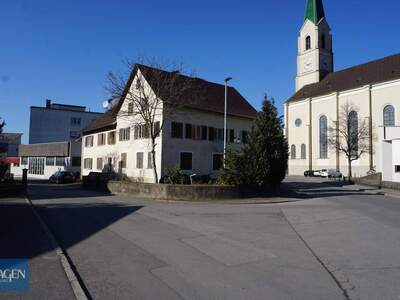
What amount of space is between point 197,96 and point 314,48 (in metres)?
54.1

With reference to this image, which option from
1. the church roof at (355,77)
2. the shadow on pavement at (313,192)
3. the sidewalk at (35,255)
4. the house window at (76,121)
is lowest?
the sidewalk at (35,255)

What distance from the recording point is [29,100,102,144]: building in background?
76.5 metres

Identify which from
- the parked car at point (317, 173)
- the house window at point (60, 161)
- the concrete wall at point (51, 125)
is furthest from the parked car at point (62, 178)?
the parked car at point (317, 173)

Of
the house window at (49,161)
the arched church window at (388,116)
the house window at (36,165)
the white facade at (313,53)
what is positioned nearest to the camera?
the arched church window at (388,116)

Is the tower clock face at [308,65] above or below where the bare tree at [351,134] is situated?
above

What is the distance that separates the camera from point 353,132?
62500 mm

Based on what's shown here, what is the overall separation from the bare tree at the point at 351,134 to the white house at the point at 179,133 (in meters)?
22.5

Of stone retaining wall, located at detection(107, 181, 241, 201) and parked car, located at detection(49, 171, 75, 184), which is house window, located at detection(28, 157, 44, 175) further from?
stone retaining wall, located at detection(107, 181, 241, 201)

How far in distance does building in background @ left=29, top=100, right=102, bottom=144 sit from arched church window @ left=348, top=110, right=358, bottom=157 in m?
49.7

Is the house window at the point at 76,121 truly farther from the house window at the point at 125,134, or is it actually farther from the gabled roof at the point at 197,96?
the house window at the point at 125,134

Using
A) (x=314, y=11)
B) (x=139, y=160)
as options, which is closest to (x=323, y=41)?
(x=314, y=11)

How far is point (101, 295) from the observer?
5.80 m

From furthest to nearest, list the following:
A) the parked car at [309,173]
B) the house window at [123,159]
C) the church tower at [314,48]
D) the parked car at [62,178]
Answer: the church tower at [314,48], the parked car at [309,173], the parked car at [62,178], the house window at [123,159]

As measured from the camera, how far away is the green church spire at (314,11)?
85062mm
